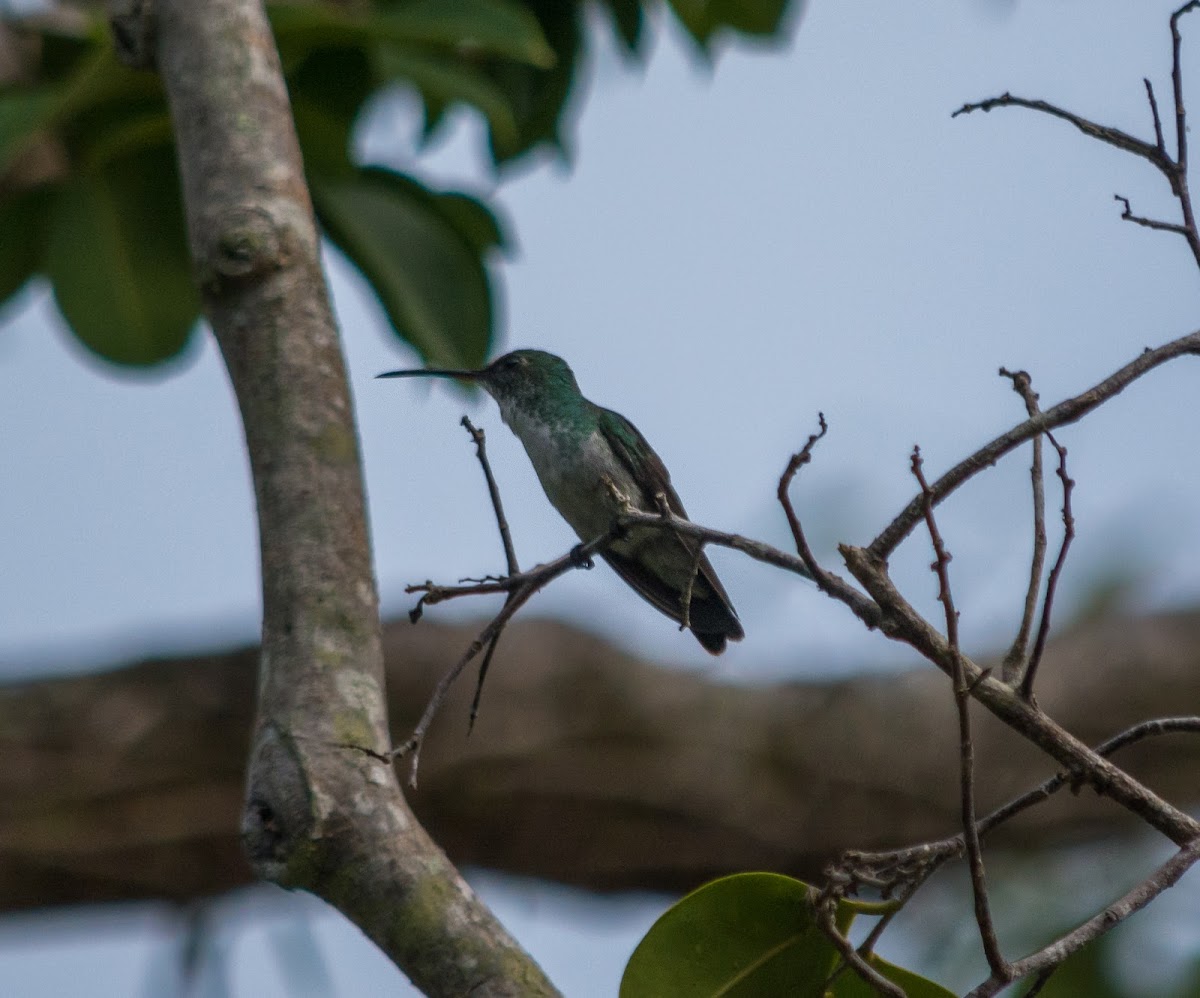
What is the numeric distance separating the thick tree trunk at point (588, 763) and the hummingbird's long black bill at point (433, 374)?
1.52 m

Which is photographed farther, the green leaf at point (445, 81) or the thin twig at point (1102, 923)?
the green leaf at point (445, 81)

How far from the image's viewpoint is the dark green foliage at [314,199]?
388 centimetres

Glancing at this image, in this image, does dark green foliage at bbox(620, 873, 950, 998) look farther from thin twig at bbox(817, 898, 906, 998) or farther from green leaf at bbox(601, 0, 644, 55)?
green leaf at bbox(601, 0, 644, 55)

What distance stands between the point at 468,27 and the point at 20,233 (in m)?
1.53

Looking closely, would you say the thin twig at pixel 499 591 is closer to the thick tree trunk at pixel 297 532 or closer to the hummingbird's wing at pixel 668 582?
the thick tree trunk at pixel 297 532

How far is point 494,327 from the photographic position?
162 inches

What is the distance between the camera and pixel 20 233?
4.12 m

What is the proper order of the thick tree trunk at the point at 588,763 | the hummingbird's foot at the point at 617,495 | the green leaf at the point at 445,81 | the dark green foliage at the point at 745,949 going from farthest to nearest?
the thick tree trunk at the point at 588,763 < the green leaf at the point at 445,81 < the hummingbird's foot at the point at 617,495 < the dark green foliage at the point at 745,949

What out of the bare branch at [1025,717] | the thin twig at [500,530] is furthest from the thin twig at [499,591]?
the bare branch at [1025,717]

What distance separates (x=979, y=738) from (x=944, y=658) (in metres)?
4.55

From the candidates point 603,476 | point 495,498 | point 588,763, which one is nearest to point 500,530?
point 495,498

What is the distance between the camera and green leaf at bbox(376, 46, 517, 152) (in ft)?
11.8

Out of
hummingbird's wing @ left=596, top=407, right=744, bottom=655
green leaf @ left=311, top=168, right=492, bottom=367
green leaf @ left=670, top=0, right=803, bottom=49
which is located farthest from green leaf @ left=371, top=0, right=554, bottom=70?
hummingbird's wing @ left=596, top=407, right=744, bottom=655

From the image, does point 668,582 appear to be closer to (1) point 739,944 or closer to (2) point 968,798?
(1) point 739,944
